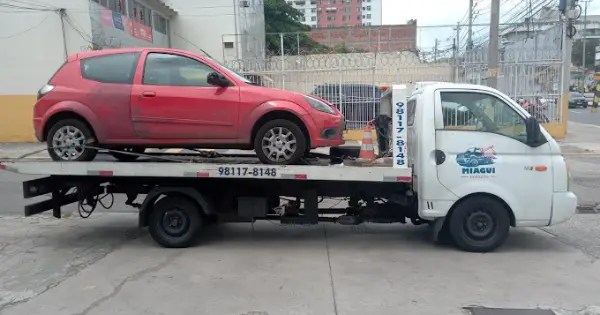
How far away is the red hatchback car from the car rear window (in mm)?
13

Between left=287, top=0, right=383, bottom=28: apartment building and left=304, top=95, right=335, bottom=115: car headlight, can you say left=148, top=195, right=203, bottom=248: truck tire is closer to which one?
left=304, top=95, right=335, bottom=115: car headlight

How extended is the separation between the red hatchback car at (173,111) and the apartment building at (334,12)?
12488cm

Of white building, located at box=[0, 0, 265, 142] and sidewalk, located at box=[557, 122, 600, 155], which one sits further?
white building, located at box=[0, 0, 265, 142]

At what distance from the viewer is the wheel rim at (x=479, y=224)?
5.77 metres

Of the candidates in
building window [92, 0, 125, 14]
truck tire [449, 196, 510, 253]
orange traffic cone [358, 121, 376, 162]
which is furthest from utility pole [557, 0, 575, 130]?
building window [92, 0, 125, 14]

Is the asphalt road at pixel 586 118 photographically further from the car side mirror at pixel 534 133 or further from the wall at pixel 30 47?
the wall at pixel 30 47

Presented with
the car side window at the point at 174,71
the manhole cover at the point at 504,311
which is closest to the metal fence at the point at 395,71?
the car side window at the point at 174,71

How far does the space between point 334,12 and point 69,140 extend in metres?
130

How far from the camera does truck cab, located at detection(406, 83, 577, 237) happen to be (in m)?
5.64

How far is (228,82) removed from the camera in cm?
598

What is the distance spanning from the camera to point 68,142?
6.05m

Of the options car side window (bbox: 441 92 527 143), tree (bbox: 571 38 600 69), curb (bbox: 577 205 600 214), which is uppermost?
tree (bbox: 571 38 600 69)

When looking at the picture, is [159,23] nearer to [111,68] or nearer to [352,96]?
[352,96]

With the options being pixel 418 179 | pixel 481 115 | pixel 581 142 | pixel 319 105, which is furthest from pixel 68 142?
pixel 581 142
